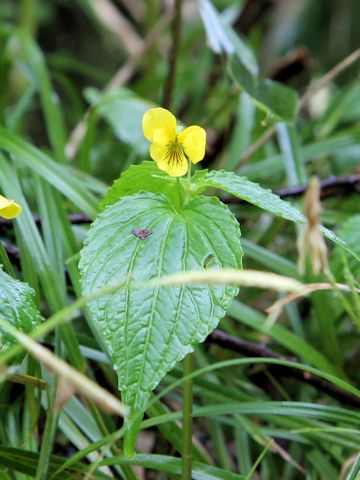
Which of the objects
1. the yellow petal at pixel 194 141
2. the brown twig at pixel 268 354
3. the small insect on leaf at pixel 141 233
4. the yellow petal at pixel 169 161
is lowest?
the small insect on leaf at pixel 141 233

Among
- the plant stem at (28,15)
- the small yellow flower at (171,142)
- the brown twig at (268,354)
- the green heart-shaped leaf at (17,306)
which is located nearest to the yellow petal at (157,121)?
the small yellow flower at (171,142)

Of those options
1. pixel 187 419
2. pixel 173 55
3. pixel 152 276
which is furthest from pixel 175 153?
pixel 173 55

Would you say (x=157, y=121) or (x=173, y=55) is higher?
(x=173, y=55)

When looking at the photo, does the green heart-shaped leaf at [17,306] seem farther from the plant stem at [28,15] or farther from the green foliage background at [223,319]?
the plant stem at [28,15]

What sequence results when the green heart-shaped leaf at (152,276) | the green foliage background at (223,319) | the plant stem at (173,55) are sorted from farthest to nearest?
1. the plant stem at (173,55)
2. the green foliage background at (223,319)
3. the green heart-shaped leaf at (152,276)

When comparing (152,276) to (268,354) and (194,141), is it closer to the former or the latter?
(194,141)

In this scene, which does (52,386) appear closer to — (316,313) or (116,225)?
(116,225)

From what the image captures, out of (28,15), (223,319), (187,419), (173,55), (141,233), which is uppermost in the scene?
(28,15)

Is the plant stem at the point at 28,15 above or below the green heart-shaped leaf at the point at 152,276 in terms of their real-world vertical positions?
above
